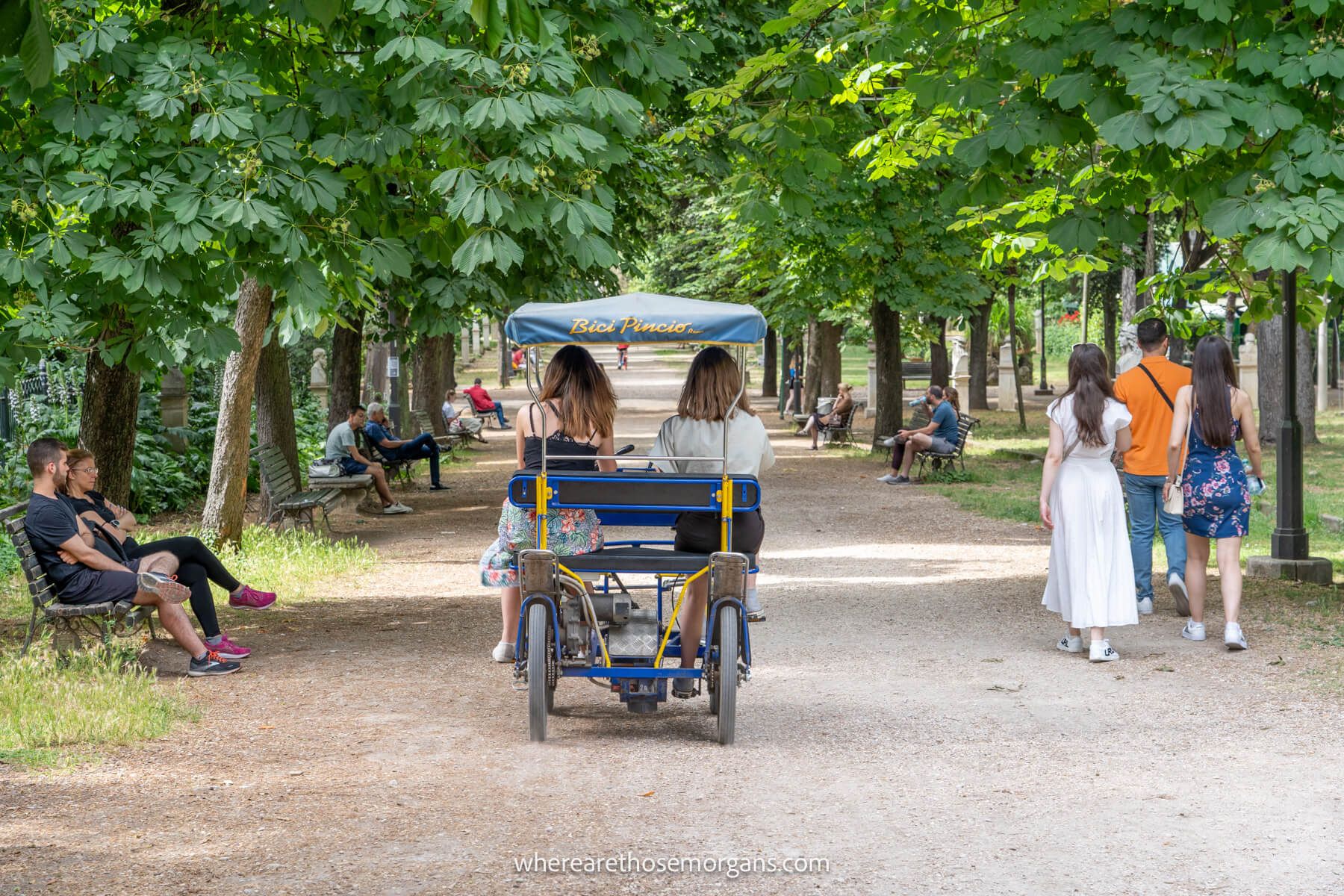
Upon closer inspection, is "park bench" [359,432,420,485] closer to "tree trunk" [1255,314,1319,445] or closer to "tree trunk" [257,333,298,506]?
"tree trunk" [257,333,298,506]

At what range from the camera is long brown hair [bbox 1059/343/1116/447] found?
871cm

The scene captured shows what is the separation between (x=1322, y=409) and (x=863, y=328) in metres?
13.2

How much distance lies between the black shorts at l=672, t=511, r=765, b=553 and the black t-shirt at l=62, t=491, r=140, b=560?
403 centimetres

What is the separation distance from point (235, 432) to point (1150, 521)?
8.36 meters

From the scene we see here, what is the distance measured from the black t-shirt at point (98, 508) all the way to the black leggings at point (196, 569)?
5 centimetres

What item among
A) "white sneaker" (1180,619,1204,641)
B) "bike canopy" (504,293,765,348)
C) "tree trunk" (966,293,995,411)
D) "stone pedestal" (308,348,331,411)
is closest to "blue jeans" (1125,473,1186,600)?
"white sneaker" (1180,619,1204,641)

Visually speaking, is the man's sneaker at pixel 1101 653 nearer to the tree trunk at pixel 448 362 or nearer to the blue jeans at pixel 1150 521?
the blue jeans at pixel 1150 521

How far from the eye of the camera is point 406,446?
20.6 metres

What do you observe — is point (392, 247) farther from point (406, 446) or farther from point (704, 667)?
point (406, 446)

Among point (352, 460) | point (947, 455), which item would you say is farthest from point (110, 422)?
point (947, 455)

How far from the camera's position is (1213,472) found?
917 centimetres

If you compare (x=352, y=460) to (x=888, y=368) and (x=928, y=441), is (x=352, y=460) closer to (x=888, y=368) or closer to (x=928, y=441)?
(x=928, y=441)

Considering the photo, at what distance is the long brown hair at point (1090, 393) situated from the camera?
8711mm

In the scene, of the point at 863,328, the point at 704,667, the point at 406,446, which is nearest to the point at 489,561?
the point at 704,667
